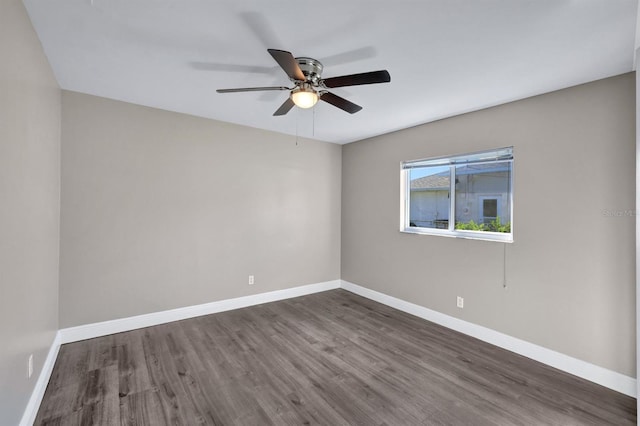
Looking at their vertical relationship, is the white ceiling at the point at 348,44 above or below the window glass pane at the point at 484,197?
above

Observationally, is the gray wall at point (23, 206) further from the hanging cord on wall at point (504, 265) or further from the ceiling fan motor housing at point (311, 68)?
the hanging cord on wall at point (504, 265)

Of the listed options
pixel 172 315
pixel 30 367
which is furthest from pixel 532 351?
pixel 30 367

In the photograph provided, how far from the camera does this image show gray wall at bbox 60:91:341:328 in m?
2.95

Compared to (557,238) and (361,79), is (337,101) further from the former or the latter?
(557,238)

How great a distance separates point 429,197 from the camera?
12.8 ft

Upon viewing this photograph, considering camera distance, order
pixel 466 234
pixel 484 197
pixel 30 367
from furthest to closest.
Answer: pixel 466 234 < pixel 484 197 < pixel 30 367

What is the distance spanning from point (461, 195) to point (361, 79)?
228 cm

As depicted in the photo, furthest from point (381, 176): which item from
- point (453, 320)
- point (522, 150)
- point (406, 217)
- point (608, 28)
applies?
point (608, 28)

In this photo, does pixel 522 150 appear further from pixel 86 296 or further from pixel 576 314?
pixel 86 296

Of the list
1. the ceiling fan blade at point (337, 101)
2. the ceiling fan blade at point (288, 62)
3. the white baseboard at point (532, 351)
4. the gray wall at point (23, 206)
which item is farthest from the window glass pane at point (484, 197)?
the gray wall at point (23, 206)

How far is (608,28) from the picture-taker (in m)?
1.75

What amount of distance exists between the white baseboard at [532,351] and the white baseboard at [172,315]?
1515 millimetres

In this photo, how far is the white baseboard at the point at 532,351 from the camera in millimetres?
2273

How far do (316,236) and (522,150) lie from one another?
119 inches
